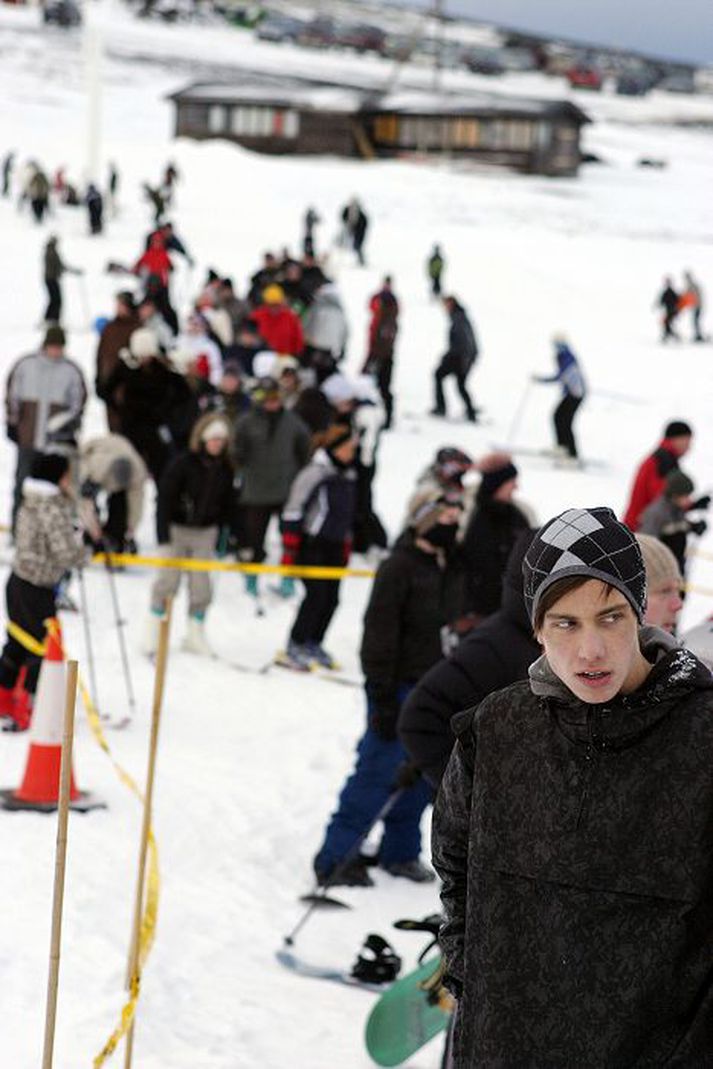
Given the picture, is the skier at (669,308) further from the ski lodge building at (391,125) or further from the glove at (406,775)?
the ski lodge building at (391,125)

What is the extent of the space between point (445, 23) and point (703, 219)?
77.8 metres

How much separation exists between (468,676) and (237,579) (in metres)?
6.80

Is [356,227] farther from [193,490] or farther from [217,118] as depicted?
[193,490]

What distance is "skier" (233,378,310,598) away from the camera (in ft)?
35.5

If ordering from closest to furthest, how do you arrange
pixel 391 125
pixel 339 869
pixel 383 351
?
pixel 339 869, pixel 383 351, pixel 391 125

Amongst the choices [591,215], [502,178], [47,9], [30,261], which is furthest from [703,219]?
[47,9]

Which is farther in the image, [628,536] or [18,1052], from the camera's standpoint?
[18,1052]

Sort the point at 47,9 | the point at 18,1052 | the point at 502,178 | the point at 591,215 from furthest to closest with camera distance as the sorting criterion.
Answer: the point at 47,9 < the point at 502,178 < the point at 591,215 < the point at 18,1052

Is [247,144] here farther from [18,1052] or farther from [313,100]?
[18,1052]

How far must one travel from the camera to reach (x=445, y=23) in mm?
117875

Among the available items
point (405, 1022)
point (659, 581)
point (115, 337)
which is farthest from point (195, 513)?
point (659, 581)

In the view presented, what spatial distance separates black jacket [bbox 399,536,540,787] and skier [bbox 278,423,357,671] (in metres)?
4.80

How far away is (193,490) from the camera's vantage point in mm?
9602

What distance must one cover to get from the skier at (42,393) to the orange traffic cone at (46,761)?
3.60 meters
